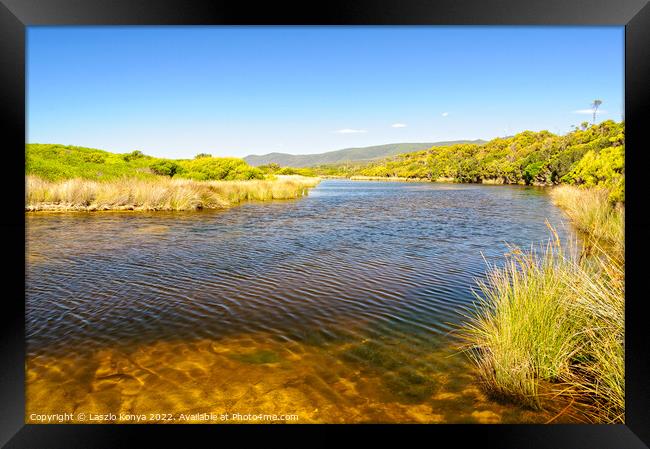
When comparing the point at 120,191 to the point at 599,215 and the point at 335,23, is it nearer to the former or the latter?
the point at 335,23

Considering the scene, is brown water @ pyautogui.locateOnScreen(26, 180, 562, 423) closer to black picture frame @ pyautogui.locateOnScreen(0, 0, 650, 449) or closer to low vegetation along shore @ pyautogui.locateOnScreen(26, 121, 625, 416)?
low vegetation along shore @ pyautogui.locateOnScreen(26, 121, 625, 416)

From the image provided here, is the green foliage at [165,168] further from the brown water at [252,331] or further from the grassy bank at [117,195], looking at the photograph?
the brown water at [252,331]

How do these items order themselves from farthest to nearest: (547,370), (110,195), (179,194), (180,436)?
(179,194) < (110,195) < (547,370) < (180,436)

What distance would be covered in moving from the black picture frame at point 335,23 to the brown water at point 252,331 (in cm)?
51

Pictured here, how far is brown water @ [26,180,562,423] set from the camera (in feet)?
9.28

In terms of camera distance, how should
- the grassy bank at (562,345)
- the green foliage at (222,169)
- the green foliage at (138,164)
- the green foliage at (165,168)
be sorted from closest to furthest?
the grassy bank at (562,345), the green foliage at (138,164), the green foliage at (165,168), the green foliage at (222,169)

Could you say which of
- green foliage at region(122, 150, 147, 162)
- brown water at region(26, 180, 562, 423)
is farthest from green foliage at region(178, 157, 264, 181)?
brown water at region(26, 180, 562, 423)

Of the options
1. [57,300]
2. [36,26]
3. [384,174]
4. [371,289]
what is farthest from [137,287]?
[384,174]

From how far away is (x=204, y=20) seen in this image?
2582mm

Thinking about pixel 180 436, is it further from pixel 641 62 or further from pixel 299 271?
pixel 299 271

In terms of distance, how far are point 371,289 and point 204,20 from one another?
393 centimetres

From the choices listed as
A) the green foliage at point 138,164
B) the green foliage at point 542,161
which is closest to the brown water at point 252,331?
the green foliage at point 542,161

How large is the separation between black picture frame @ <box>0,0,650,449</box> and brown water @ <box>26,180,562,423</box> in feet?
1.69

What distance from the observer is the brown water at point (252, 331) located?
9.28 ft
